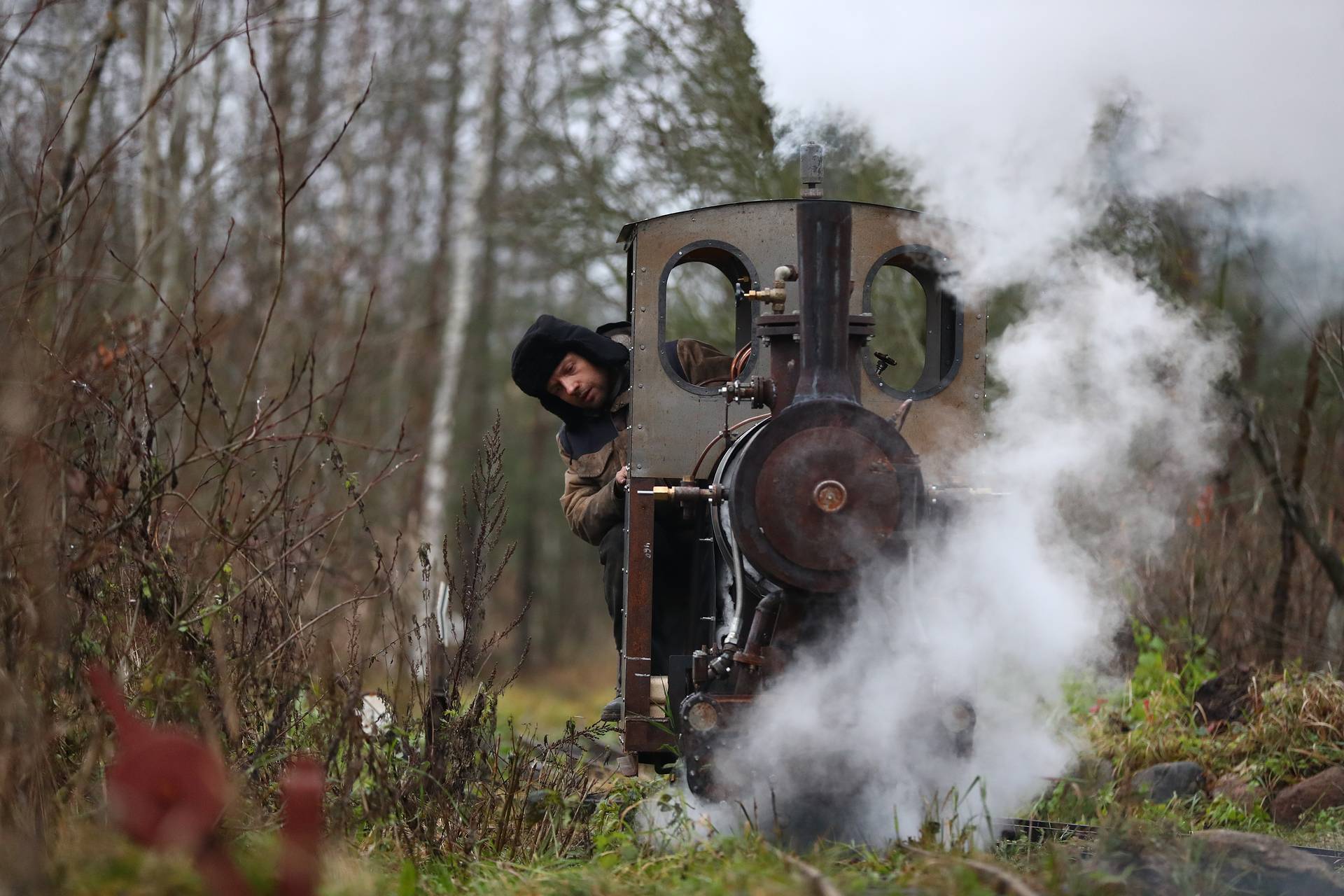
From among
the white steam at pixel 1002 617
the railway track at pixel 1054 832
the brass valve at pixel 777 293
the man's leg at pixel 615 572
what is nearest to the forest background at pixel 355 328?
the man's leg at pixel 615 572

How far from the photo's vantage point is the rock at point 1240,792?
621cm

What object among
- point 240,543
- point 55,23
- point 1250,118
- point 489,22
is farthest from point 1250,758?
point 489,22

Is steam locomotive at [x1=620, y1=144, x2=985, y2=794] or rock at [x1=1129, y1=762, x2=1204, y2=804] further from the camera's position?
rock at [x1=1129, y1=762, x2=1204, y2=804]

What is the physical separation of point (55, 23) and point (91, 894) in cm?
1152

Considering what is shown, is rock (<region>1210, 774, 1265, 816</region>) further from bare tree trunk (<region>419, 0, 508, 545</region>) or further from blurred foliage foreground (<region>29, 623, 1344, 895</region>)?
bare tree trunk (<region>419, 0, 508, 545</region>)

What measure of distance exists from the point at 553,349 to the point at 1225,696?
404 centimetres

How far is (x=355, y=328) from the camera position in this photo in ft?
50.9

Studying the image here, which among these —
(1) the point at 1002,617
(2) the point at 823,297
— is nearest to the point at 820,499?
(2) the point at 823,297

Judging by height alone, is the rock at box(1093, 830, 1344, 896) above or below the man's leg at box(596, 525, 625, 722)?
below

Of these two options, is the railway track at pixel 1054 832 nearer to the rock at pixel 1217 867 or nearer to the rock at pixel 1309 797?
the rock at pixel 1217 867

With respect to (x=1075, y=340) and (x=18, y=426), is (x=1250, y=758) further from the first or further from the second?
(x=18, y=426)

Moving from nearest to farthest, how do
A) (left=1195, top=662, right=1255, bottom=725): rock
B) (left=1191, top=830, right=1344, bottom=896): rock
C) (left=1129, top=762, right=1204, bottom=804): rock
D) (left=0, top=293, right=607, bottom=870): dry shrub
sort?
(left=1191, top=830, right=1344, bottom=896): rock → (left=0, top=293, right=607, bottom=870): dry shrub → (left=1129, top=762, right=1204, bottom=804): rock → (left=1195, top=662, right=1255, bottom=725): rock

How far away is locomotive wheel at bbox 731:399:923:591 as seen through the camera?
4.38 meters

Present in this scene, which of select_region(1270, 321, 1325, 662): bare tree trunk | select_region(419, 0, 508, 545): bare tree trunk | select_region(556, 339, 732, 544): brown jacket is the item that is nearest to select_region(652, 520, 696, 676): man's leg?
select_region(556, 339, 732, 544): brown jacket
